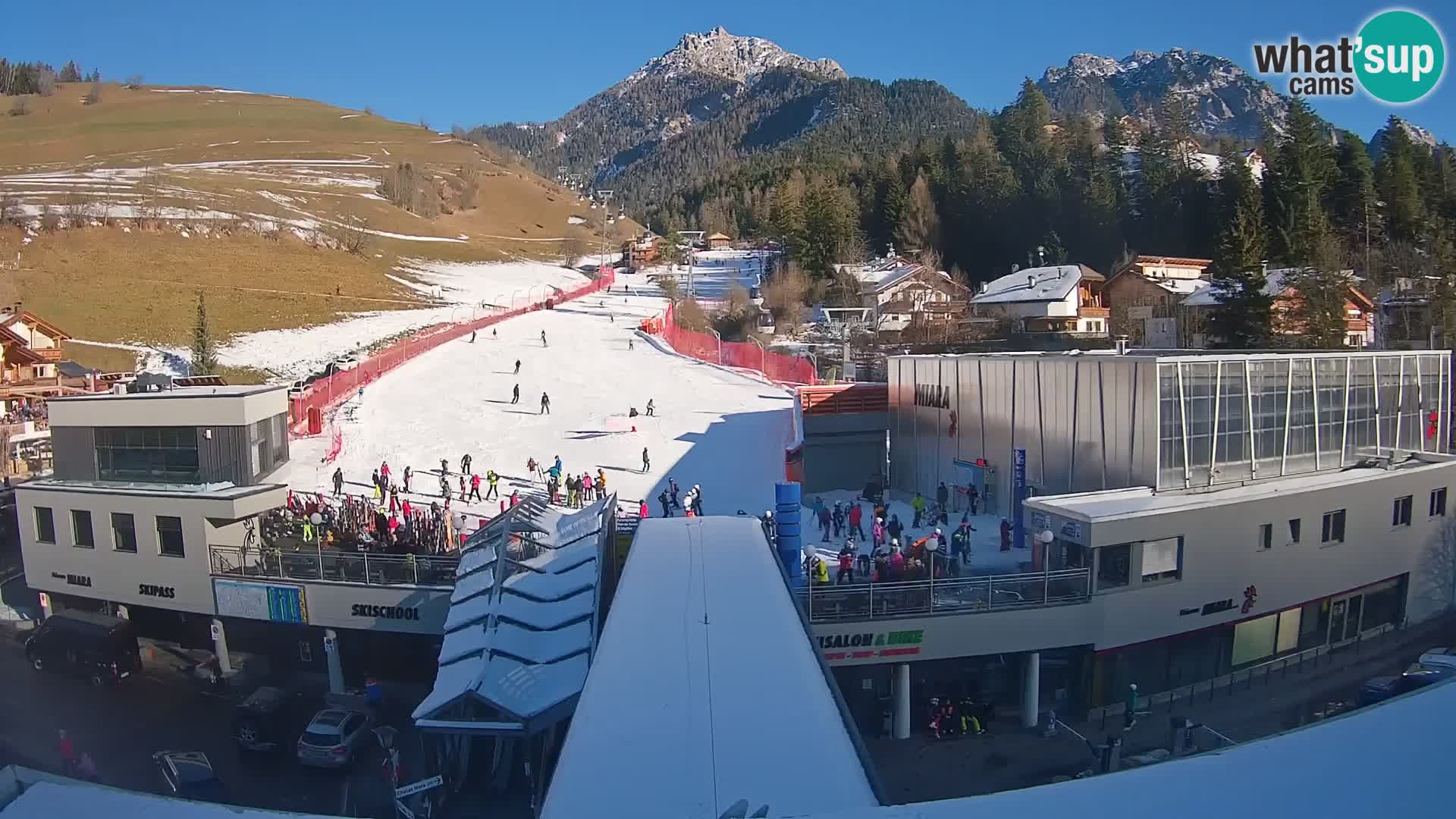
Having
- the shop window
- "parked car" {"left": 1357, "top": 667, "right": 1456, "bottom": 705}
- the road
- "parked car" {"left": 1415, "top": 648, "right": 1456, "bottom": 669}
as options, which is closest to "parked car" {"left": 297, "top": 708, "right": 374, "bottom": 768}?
the road

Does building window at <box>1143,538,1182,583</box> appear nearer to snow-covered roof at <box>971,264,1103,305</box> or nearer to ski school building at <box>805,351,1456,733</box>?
ski school building at <box>805,351,1456,733</box>

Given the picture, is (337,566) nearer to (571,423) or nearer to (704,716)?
(704,716)

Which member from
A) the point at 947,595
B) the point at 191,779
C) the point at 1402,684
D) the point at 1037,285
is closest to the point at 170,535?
the point at 191,779

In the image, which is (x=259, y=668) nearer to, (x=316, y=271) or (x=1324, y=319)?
(x=1324, y=319)

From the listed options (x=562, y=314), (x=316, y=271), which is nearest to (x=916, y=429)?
(x=562, y=314)

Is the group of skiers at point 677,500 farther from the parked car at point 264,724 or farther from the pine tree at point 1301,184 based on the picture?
the pine tree at point 1301,184

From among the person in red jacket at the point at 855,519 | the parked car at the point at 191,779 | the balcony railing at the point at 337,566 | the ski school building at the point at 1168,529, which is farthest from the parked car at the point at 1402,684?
the parked car at the point at 191,779
